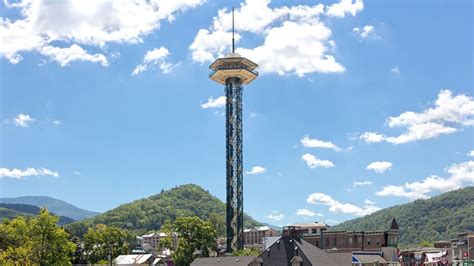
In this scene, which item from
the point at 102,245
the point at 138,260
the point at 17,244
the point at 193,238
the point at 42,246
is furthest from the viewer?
the point at 138,260

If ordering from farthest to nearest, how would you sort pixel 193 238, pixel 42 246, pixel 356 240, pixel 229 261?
pixel 356 240 → pixel 193 238 → pixel 229 261 → pixel 42 246

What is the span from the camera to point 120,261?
136 metres

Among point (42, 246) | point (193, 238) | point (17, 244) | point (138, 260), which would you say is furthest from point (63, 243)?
point (138, 260)

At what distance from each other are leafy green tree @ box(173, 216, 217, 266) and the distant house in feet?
51.8

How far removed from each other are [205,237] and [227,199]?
24.5m

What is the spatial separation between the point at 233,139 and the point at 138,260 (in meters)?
35.4

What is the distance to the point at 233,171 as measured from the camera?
496 ft

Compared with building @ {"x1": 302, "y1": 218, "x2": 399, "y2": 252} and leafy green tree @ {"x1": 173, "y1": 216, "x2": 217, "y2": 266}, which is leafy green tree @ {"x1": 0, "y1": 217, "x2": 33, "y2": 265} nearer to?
leafy green tree @ {"x1": 173, "y1": 216, "x2": 217, "y2": 266}

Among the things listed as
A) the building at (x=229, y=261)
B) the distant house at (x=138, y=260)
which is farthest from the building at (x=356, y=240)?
the building at (x=229, y=261)

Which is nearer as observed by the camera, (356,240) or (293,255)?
(293,255)

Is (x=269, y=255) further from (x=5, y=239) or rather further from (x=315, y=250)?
(x=5, y=239)

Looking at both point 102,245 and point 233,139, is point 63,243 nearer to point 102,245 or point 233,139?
point 102,245

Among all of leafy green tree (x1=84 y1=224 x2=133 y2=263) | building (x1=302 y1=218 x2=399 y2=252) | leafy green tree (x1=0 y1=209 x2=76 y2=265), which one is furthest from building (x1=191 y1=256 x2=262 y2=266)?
building (x1=302 y1=218 x2=399 y2=252)

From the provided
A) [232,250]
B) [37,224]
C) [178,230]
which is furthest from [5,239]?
[232,250]
